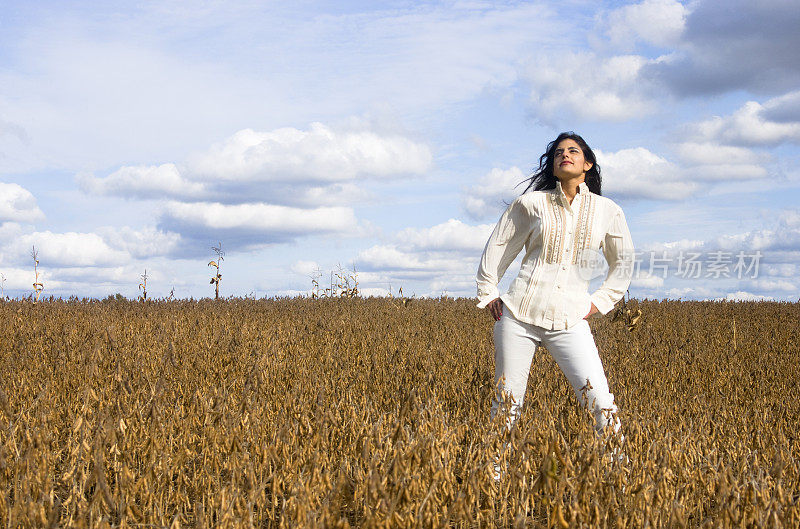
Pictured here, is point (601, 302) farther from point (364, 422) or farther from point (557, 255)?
point (364, 422)

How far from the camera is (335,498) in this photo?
2.09 meters

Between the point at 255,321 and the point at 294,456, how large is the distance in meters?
5.53

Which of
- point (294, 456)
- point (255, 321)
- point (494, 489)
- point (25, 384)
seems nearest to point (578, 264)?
point (494, 489)

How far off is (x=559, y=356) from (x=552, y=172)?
1.07 meters

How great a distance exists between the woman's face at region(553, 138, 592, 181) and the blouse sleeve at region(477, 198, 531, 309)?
0.26 m

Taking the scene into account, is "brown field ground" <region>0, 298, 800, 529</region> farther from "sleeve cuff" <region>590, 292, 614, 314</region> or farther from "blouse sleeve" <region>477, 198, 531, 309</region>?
"blouse sleeve" <region>477, 198, 531, 309</region>

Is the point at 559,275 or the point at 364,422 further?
the point at 559,275

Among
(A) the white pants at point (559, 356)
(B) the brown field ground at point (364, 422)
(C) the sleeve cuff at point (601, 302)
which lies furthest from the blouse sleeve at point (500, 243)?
(B) the brown field ground at point (364, 422)

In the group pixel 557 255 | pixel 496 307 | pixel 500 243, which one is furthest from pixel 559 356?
→ pixel 500 243

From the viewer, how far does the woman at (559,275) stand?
123 inches

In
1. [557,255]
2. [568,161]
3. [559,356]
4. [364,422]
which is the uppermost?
[568,161]

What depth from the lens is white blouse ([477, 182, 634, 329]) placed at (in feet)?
10.3

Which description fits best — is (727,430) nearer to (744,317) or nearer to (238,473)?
(238,473)

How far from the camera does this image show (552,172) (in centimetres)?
364
